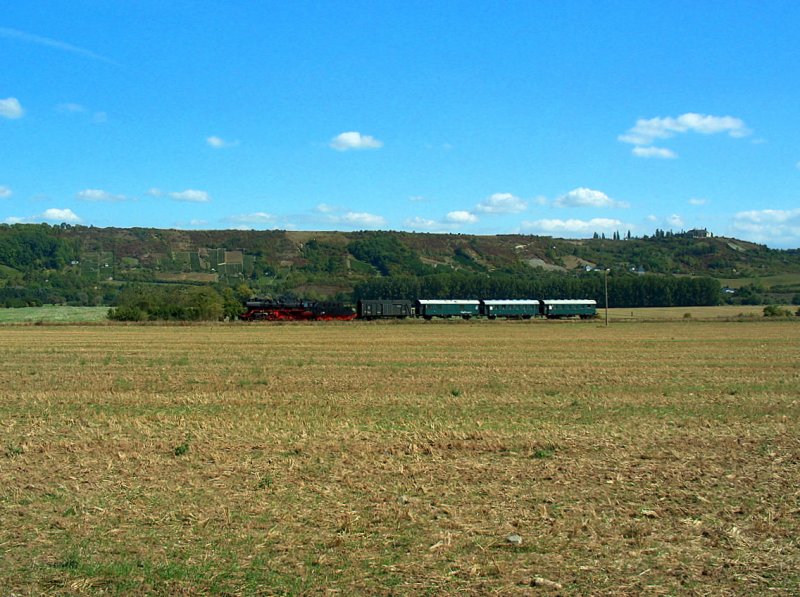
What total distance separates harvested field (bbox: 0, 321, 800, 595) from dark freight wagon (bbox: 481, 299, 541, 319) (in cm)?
8065

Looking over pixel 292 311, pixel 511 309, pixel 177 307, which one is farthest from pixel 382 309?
pixel 177 307

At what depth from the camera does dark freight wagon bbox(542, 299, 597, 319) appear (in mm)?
106688

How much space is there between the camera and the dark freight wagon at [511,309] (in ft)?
345

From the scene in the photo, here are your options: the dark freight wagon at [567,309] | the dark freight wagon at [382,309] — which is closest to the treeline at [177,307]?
the dark freight wagon at [382,309]

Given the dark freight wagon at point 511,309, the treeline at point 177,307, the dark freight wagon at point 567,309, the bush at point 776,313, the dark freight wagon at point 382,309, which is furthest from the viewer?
the dark freight wagon at point 567,309

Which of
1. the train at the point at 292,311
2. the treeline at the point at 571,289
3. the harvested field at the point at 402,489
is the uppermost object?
the treeline at the point at 571,289

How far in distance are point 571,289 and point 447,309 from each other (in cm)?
5378

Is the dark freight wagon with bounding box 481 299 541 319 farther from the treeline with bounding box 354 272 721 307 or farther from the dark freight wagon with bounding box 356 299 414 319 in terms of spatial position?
the treeline with bounding box 354 272 721 307

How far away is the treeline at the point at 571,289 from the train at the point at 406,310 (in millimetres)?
42197

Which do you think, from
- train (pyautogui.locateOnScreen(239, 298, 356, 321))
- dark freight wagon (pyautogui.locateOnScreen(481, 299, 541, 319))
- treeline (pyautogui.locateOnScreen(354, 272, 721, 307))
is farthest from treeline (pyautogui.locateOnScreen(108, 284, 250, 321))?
treeline (pyautogui.locateOnScreen(354, 272, 721, 307))

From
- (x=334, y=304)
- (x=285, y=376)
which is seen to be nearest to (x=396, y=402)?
(x=285, y=376)

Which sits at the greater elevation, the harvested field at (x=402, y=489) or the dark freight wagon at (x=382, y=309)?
the dark freight wagon at (x=382, y=309)

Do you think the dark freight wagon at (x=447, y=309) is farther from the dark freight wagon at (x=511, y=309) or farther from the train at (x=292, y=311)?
the train at (x=292, y=311)

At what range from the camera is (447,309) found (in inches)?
4144
